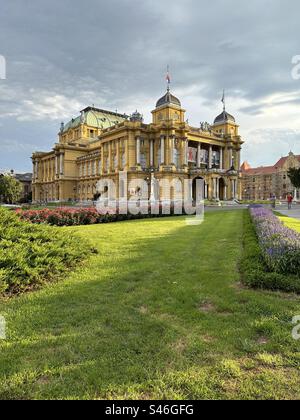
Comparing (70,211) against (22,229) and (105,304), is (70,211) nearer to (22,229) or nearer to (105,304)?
(22,229)

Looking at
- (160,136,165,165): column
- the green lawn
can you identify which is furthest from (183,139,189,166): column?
the green lawn

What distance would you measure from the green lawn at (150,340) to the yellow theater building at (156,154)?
55267mm

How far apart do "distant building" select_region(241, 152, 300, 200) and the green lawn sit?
4453 inches

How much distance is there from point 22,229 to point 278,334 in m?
7.07

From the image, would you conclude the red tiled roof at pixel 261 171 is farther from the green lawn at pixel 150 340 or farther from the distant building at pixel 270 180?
the green lawn at pixel 150 340

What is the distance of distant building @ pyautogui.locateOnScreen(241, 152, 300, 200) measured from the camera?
114 meters

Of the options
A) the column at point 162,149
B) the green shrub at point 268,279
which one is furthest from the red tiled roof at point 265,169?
the green shrub at point 268,279

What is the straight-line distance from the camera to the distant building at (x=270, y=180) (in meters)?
114

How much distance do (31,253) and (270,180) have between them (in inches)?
4926

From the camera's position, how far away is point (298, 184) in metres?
54.1

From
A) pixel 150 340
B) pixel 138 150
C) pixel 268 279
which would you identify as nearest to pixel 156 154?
pixel 138 150

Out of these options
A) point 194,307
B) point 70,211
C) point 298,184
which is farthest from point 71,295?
point 298,184

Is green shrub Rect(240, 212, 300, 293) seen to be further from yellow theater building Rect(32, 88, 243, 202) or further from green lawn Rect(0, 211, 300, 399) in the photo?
yellow theater building Rect(32, 88, 243, 202)

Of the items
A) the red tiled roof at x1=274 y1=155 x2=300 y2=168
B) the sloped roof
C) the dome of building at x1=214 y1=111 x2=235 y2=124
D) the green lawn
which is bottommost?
the green lawn
